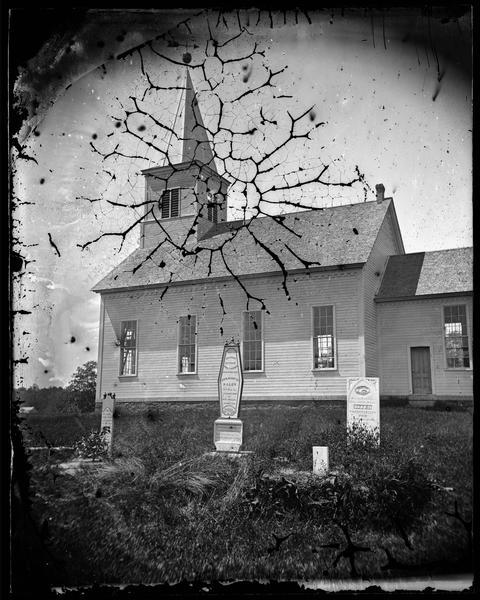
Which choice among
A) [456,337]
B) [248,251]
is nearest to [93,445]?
[248,251]

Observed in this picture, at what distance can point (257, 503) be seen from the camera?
2.71 m

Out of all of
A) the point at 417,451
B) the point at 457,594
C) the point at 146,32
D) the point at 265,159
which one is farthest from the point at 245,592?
the point at 146,32

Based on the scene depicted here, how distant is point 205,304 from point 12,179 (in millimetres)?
1267

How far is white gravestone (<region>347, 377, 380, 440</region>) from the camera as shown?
10.4 feet

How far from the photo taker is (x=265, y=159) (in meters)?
2.64

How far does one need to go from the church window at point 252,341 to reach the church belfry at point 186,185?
0.58 meters

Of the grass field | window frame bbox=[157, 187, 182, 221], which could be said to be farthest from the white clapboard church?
the grass field

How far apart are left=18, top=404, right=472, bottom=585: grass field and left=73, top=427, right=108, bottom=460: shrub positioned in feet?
0.20

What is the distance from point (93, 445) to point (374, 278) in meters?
2.05

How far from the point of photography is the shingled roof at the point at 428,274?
2.57 metres

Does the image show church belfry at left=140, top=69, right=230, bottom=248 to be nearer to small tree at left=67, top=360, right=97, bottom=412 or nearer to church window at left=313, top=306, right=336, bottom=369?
small tree at left=67, top=360, right=97, bottom=412

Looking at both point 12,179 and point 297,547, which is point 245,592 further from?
point 12,179

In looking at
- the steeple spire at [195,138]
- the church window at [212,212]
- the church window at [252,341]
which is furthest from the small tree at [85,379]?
the steeple spire at [195,138]

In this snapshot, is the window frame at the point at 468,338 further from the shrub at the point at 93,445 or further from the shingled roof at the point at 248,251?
the shrub at the point at 93,445
